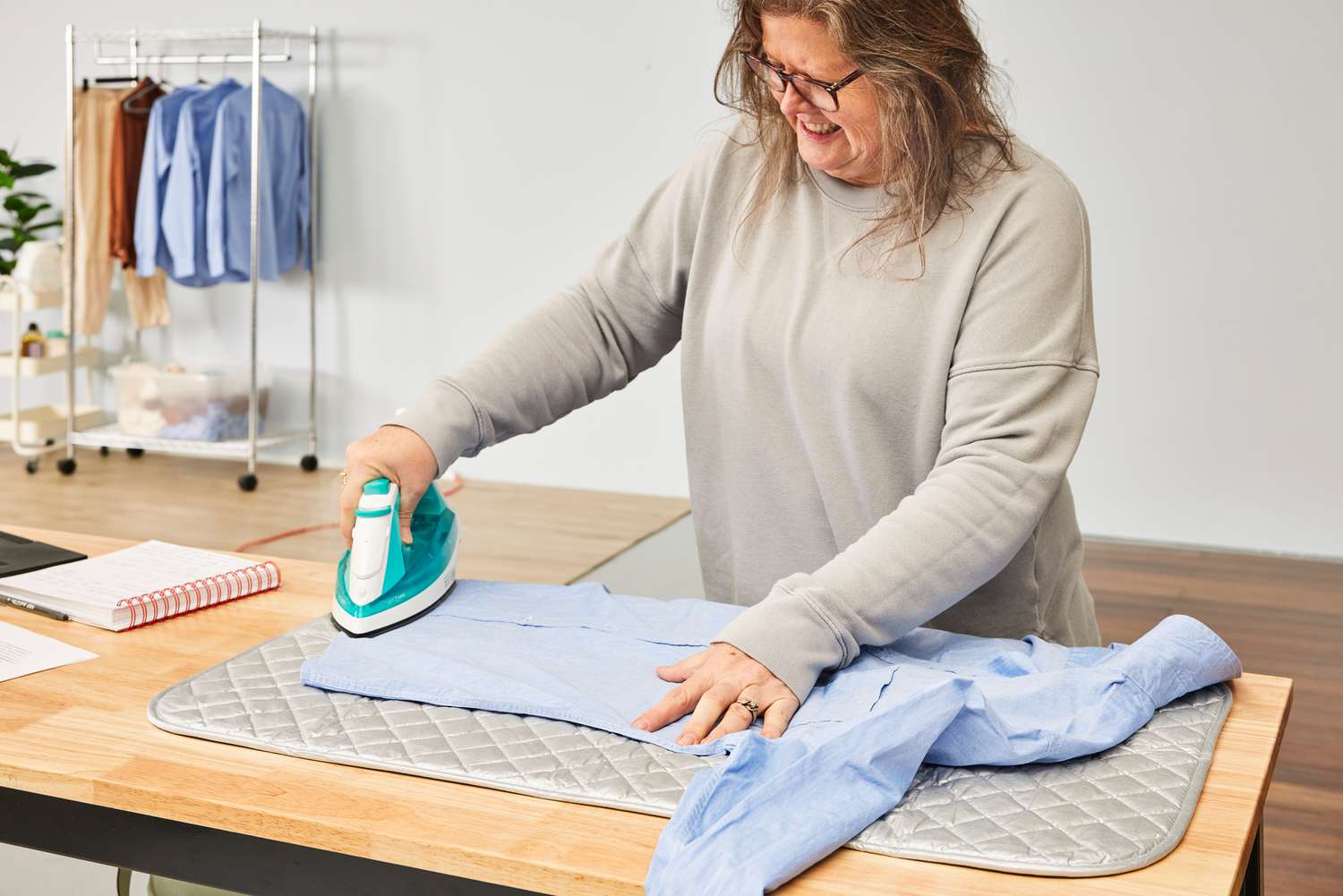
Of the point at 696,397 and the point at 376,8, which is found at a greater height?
the point at 376,8

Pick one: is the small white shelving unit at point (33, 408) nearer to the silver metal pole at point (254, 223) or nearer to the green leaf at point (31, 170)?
the green leaf at point (31, 170)

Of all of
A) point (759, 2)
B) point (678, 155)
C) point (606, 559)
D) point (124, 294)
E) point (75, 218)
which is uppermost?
point (759, 2)

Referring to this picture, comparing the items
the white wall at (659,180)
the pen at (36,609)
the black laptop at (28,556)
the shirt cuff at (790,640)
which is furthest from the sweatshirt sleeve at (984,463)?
the white wall at (659,180)

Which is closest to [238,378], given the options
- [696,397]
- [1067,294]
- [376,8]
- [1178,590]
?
[376,8]

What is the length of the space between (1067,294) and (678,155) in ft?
11.2

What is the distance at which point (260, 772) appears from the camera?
971 mm

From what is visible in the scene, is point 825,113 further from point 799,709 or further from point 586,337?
point 799,709

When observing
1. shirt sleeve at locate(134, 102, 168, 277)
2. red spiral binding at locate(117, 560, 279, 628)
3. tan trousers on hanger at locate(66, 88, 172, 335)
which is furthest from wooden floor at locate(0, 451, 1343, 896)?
red spiral binding at locate(117, 560, 279, 628)

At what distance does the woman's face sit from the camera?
124cm

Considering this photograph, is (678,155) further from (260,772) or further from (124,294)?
(260,772)

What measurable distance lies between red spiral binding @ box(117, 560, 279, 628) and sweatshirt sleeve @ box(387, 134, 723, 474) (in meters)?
0.23

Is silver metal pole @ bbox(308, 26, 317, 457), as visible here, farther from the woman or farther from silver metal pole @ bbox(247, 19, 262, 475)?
the woman

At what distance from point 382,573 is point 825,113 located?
0.60 metres

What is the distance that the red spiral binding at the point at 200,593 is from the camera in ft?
4.27
